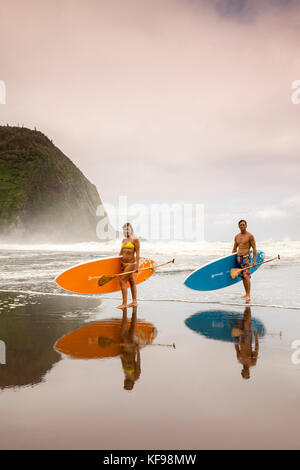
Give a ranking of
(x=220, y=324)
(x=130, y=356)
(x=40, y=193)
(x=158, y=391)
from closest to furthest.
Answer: (x=158, y=391), (x=130, y=356), (x=220, y=324), (x=40, y=193)

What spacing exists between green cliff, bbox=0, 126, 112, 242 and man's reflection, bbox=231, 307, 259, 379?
2943 inches

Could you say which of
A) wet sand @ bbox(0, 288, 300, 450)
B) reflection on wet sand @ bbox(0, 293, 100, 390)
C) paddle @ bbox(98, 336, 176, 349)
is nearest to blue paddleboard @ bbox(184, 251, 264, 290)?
reflection on wet sand @ bbox(0, 293, 100, 390)

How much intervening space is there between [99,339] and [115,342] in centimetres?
30

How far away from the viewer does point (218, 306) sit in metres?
7.92

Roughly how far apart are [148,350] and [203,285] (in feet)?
16.0

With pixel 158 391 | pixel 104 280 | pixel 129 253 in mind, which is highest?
pixel 129 253

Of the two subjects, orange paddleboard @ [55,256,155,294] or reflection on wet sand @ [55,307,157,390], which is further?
orange paddleboard @ [55,256,155,294]

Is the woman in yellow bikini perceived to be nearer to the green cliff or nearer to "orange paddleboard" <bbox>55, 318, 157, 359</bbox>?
A: "orange paddleboard" <bbox>55, 318, 157, 359</bbox>

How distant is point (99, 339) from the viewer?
17.0 feet

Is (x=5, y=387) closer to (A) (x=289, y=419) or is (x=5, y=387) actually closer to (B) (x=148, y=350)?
(B) (x=148, y=350)

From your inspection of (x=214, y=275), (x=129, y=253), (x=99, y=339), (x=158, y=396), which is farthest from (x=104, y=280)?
(x=158, y=396)

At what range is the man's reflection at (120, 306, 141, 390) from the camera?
3.65m

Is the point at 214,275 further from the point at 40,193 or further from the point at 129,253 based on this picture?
the point at 40,193

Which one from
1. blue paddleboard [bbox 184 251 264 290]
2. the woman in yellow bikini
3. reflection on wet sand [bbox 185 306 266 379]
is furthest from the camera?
blue paddleboard [bbox 184 251 264 290]
